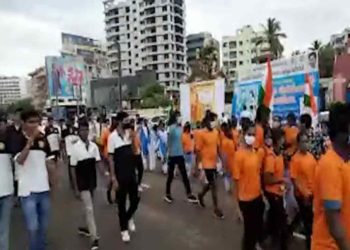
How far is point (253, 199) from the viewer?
6.25 metres

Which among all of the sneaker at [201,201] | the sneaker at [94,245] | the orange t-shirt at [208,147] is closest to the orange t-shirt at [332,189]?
the sneaker at [94,245]

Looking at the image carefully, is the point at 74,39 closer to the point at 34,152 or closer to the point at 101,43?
the point at 101,43

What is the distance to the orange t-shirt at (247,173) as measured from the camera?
6266 mm

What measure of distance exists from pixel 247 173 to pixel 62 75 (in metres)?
61.8

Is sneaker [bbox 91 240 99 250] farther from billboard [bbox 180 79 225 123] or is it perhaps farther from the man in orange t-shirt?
billboard [bbox 180 79 225 123]

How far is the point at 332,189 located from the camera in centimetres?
314

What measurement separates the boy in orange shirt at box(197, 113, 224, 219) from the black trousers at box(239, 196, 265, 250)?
10.2ft

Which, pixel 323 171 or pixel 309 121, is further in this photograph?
pixel 309 121

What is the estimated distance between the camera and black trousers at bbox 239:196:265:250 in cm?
614

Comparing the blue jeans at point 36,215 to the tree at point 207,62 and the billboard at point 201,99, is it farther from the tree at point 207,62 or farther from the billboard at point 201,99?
the tree at point 207,62

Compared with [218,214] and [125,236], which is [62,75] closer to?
[218,214]

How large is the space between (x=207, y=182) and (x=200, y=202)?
0.73m

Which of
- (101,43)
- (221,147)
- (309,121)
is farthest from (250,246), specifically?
(101,43)

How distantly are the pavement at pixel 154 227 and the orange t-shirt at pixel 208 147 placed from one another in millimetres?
838
